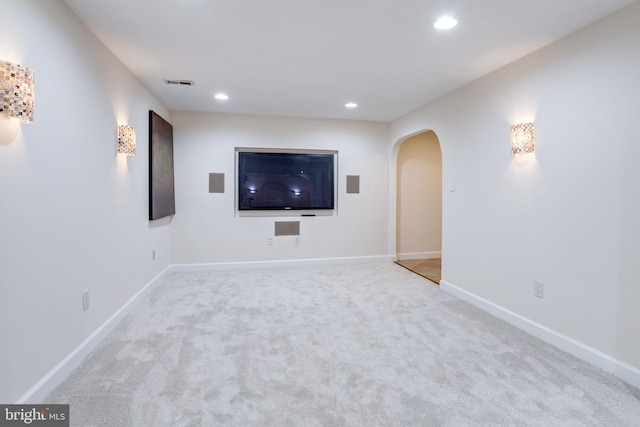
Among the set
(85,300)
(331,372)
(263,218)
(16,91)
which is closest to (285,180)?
(263,218)

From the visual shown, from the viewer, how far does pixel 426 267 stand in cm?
519

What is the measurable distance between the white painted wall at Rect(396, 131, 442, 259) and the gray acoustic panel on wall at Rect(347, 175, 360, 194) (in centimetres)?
77

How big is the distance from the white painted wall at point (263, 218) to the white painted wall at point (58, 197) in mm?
1662

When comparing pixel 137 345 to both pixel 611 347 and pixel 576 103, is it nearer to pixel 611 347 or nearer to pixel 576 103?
pixel 611 347

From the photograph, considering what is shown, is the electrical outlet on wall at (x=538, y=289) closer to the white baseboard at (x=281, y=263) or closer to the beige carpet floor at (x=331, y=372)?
the beige carpet floor at (x=331, y=372)

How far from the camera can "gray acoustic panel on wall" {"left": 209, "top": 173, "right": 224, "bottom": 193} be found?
4919 millimetres

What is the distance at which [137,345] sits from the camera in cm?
250

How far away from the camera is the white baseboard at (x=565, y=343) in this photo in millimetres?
2085

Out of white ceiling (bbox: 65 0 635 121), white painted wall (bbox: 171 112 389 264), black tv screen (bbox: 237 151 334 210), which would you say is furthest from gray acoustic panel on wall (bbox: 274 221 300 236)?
white ceiling (bbox: 65 0 635 121)

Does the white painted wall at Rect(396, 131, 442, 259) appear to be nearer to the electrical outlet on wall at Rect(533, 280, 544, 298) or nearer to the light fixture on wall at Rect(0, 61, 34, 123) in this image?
the electrical outlet on wall at Rect(533, 280, 544, 298)

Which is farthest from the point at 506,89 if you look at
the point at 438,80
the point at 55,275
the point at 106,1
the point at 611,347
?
the point at 55,275

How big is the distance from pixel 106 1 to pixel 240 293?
291cm

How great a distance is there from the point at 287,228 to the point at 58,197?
3365 millimetres

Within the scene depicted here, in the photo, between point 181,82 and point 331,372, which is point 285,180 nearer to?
point 181,82
